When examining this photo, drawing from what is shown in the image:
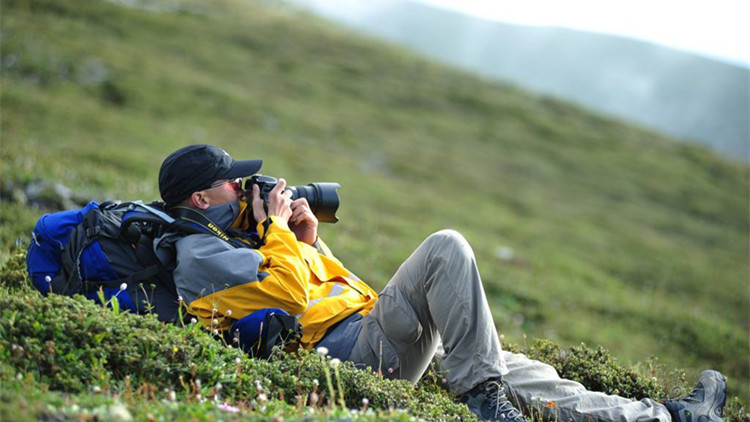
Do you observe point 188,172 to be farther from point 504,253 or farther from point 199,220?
point 504,253

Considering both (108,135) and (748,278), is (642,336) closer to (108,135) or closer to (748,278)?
(748,278)

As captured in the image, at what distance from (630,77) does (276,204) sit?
191 m

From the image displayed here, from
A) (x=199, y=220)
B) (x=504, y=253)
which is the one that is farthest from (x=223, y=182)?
(x=504, y=253)

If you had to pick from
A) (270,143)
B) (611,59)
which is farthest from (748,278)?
(611,59)

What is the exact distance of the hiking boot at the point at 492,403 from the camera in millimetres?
4527

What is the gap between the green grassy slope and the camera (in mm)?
15477

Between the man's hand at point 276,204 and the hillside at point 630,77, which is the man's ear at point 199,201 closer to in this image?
the man's hand at point 276,204

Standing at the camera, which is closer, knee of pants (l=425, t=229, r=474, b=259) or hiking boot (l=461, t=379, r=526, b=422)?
hiking boot (l=461, t=379, r=526, b=422)

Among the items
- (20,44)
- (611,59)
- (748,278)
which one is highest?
(611,59)

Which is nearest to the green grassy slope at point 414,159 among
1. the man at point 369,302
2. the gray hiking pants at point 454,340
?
the man at point 369,302

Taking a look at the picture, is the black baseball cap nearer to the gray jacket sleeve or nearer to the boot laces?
the gray jacket sleeve

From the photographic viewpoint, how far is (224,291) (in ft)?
15.3

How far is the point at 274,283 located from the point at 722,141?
15380 centimetres

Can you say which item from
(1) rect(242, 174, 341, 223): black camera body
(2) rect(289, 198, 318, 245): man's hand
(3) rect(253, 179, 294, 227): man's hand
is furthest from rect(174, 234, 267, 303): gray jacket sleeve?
(1) rect(242, 174, 341, 223): black camera body
